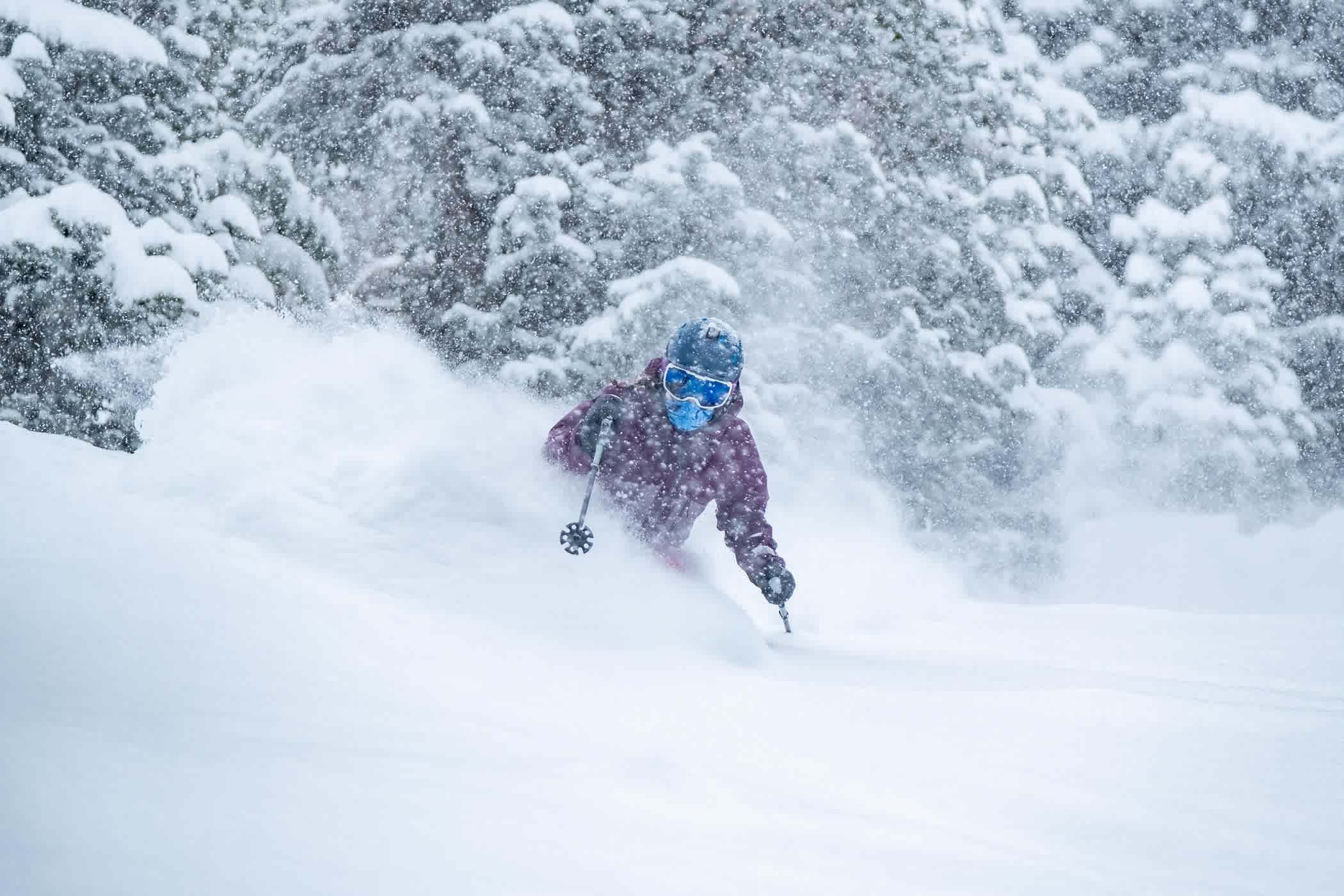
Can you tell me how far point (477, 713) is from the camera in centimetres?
205

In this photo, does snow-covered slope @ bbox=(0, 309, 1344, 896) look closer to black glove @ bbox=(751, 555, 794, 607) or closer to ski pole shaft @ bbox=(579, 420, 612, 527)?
ski pole shaft @ bbox=(579, 420, 612, 527)

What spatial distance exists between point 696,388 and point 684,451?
1.15ft

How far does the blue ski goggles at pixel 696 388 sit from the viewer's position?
407cm

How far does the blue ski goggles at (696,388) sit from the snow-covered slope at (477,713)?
633 mm

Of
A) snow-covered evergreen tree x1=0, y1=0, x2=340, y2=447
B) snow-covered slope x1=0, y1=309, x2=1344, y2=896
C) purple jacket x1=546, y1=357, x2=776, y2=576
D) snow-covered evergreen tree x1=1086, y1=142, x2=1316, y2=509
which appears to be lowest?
snow-covered slope x1=0, y1=309, x2=1344, y2=896

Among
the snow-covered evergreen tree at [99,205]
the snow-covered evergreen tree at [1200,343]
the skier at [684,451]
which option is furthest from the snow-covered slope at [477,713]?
the snow-covered evergreen tree at [1200,343]

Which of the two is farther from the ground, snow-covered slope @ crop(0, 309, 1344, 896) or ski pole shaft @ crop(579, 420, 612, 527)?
ski pole shaft @ crop(579, 420, 612, 527)

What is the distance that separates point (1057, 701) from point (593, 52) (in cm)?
772

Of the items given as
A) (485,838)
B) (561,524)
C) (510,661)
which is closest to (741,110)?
(561,524)

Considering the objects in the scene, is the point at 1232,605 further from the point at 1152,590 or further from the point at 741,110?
the point at 741,110

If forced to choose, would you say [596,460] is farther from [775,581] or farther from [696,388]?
[775,581]

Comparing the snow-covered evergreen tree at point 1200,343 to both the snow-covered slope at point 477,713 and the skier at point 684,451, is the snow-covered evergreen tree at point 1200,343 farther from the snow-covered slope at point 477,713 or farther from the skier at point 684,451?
the skier at point 684,451

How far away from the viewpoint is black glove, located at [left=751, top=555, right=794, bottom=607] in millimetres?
4270

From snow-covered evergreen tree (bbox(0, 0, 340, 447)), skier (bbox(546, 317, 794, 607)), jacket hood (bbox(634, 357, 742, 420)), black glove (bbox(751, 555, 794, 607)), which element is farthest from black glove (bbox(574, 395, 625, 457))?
snow-covered evergreen tree (bbox(0, 0, 340, 447))
